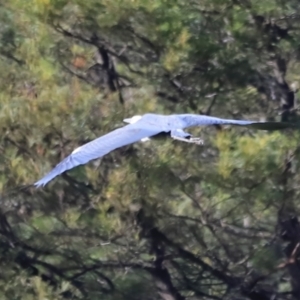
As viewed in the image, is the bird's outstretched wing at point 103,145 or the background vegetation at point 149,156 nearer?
the bird's outstretched wing at point 103,145

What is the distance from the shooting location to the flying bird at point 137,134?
3559 mm

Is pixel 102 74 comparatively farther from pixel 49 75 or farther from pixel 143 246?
pixel 143 246

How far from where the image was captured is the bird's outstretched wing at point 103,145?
3557mm

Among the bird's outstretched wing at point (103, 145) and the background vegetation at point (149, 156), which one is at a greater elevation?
the bird's outstretched wing at point (103, 145)

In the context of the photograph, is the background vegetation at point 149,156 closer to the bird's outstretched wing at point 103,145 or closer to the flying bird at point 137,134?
the flying bird at point 137,134

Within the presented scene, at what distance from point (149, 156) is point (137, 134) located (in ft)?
2.72

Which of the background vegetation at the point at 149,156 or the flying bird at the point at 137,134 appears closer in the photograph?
the flying bird at the point at 137,134

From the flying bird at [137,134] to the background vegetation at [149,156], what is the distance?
54cm

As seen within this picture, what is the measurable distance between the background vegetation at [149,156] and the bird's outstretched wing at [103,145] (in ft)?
2.21

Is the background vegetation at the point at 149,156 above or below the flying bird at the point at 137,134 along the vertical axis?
below

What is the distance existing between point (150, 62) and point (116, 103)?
1.21 ft

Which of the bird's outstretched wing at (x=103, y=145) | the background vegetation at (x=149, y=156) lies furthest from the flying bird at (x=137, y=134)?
the background vegetation at (x=149, y=156)

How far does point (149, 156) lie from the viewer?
4.54 m

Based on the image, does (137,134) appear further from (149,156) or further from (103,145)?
(149,156)
